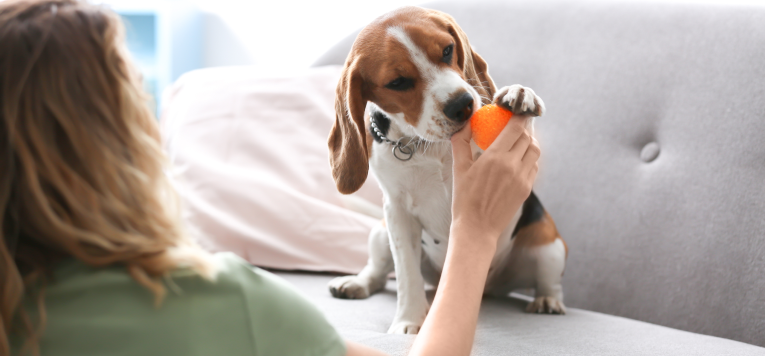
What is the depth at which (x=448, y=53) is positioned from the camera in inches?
51.8

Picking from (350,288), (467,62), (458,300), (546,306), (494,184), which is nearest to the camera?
(458,300)

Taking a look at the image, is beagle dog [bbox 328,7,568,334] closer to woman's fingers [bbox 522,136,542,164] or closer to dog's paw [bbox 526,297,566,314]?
dog's paw [bbox 526,297,566,314]

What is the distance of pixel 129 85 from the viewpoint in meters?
0.60

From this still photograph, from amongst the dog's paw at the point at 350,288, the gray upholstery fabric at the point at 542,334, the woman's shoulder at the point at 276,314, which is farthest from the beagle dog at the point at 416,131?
the woman's shoulder at the point at 276,314

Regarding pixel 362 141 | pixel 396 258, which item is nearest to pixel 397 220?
Result: pixel 396 258

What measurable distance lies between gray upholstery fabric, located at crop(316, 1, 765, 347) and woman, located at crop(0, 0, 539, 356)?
4.25 ft

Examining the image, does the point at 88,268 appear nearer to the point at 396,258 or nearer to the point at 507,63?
the point at 396,258

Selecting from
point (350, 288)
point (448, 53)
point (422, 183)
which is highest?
point (448, 53)

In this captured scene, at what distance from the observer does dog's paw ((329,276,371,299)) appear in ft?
5.53

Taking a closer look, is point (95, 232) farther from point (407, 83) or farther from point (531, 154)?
point (407, 83)

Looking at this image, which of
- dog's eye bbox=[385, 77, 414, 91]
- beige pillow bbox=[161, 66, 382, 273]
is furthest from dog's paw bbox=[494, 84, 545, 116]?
beige pillow bbox=[161, 66, 382, 273]

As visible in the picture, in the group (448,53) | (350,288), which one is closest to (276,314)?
Answer: (448,53)

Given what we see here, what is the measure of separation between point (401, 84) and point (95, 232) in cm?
84

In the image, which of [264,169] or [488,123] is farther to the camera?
[264,169]
